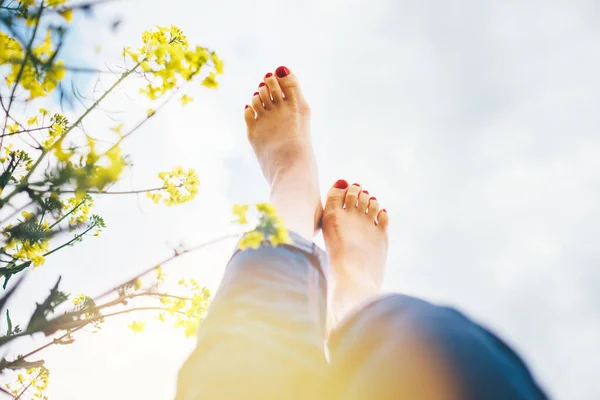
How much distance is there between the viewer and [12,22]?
0.67 meters

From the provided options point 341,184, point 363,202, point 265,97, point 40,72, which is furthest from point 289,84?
point 40,72

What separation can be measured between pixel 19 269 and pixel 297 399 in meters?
0.91

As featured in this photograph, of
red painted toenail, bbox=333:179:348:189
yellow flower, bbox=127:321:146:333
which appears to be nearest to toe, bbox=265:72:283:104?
red painted toenail, bbox=333:179:348:189

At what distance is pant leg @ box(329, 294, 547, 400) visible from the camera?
534 mm

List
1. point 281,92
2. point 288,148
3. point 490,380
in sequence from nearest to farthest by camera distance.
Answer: point 490,380 < point 288,148 < point 281,92

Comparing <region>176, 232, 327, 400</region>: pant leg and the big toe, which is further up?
the big toe

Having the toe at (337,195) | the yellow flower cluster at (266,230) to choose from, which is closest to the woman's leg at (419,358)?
the yellow flower cluster at (266,230)

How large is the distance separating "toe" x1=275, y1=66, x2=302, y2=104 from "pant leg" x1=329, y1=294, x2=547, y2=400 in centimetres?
192

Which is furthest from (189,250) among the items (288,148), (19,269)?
(288,148)

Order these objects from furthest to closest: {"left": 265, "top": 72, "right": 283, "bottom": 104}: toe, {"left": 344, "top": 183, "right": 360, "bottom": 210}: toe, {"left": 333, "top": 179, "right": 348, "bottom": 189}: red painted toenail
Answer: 1. {"left": 333, "top": 179, "right": 348, "bottom": 189}: red painted toenail
2. {"left": 344, "top": 183, "right": 360, "bottom": 210}: toe
3. {"left": 265, "top": 72, "right": 283, "bottom": 104}: toe

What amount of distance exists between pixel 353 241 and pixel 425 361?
1752 mm

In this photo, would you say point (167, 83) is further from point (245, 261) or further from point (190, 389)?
point (190, 389)

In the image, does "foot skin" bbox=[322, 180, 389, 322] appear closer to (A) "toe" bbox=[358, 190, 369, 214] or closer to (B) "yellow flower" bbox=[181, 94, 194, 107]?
(A) "toe" bbox=[358, 190, 369, 214]

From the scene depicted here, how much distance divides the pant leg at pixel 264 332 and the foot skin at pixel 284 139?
673 mm
